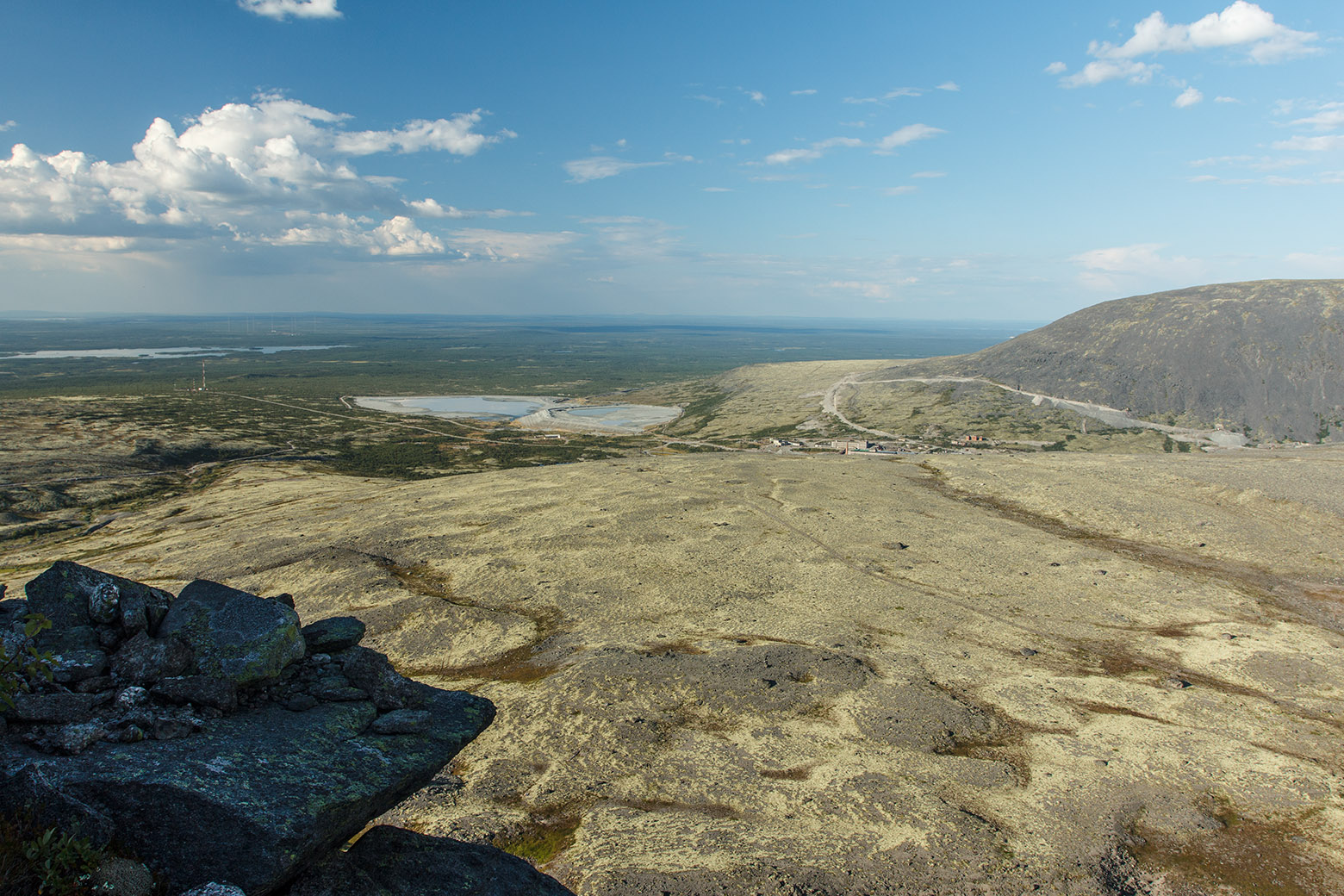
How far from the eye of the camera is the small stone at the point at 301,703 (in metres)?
12.1

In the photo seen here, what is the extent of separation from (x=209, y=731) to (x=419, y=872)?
14.2ft

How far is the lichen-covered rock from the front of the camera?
11664mm

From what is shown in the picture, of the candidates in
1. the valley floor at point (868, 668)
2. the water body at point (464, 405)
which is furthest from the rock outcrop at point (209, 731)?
the water body at point (464, 405)

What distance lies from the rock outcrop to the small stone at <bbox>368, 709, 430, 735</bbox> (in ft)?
0.14

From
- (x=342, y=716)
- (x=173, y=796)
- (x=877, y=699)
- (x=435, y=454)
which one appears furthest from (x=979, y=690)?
(x=435, y=454)

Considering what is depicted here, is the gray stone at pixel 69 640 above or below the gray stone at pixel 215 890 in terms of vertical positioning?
above

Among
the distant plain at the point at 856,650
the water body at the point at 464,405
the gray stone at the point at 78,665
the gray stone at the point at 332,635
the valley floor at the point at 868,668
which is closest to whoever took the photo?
the gray stone at the point at 78,665

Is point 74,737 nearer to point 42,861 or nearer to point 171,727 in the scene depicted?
point 171,727

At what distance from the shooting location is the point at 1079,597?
96.8 feet

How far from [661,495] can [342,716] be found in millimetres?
35450

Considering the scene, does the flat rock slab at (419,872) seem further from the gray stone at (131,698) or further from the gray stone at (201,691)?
the gray stone at (131,698)

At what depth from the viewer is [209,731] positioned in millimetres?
10555

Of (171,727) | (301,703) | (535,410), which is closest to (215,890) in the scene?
(171,727)

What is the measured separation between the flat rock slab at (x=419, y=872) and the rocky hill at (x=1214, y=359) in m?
116
